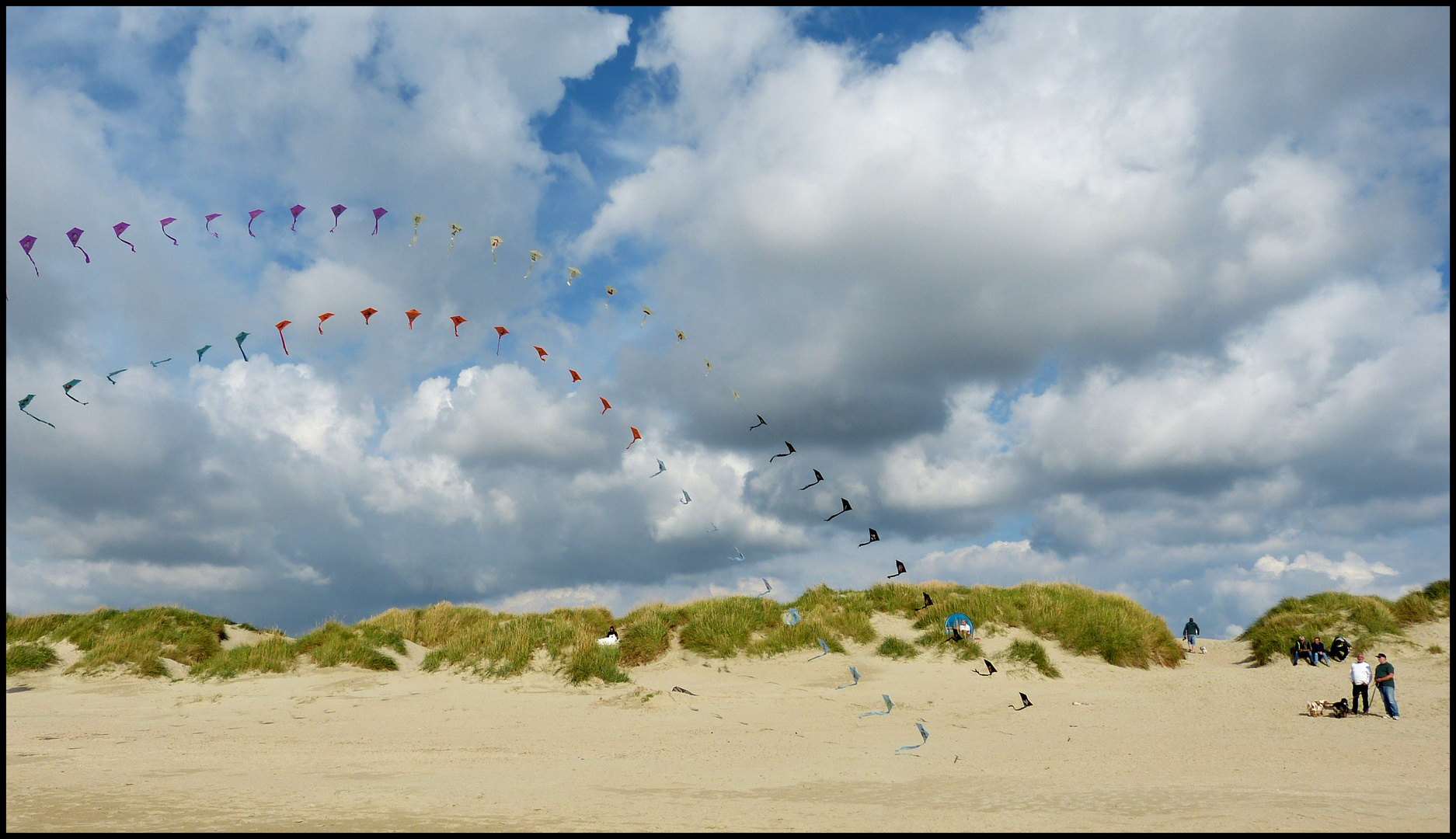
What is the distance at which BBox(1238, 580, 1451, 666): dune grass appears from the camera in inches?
766

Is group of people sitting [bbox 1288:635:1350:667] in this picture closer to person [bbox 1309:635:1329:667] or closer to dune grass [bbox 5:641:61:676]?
person [bbox 1309:635:1329:667]

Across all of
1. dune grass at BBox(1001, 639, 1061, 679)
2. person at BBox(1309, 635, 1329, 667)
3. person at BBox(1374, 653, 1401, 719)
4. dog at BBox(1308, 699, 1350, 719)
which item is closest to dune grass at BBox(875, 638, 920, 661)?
dune grass at BBox(1001, 639, 1061, 679)

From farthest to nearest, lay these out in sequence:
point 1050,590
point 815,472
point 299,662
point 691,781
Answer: point 1050,590 < point 299,662 < point 815,472 < point 691,781

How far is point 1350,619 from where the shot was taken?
20203 millimetres

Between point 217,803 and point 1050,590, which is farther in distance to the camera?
point 1050,590

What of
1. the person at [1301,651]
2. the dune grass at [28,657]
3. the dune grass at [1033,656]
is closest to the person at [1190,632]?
the person at [1301,651]

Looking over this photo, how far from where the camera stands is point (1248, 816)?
7441mm

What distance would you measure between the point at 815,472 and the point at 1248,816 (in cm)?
804

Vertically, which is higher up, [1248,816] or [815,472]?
[815,472]

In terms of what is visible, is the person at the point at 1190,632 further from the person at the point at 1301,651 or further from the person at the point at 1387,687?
the person at the point at 1387,687

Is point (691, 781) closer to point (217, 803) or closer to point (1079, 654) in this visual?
point (217, 803)

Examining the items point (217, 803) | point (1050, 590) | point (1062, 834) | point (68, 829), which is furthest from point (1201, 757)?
point (68, 829)

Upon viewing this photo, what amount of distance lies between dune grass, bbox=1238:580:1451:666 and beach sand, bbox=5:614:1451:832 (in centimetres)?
83

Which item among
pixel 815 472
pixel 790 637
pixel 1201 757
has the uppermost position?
pixel 815 472
